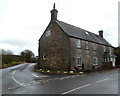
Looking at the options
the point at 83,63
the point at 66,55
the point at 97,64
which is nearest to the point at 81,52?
the point at 83,63

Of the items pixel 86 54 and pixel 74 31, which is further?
pixel 74 31

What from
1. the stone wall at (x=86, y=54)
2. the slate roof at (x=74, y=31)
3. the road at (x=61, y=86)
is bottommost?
the road at (x=61, y=86)

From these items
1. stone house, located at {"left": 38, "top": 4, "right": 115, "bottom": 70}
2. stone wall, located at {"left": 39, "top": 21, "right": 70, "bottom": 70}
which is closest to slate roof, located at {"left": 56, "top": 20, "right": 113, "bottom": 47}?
stone house, located at {"left": 38, "top": 4, "right": 115, "bottom": 70}

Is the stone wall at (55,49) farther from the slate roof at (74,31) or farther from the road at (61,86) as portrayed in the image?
the road at (61,86)

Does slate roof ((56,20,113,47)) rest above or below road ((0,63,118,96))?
above

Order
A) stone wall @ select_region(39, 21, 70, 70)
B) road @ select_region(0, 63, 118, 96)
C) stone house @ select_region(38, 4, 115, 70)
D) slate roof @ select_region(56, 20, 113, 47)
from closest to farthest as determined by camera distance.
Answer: road @ select_region(0, 63, 118, 96) < stone house @ select_region(38, 4, 115, 70) < stone wall @ select_region(39, 21, 70, 70) < slate roof @ select_region(56, 20, 113, 47)

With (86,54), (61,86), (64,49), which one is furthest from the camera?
(86,54)

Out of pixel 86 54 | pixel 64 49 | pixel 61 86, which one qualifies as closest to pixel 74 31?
pixel 86 54

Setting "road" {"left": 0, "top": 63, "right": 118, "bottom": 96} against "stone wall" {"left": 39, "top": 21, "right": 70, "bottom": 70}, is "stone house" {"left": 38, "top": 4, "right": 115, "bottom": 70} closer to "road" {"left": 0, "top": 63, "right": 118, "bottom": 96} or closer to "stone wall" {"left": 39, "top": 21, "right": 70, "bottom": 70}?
"stone wall" {"left": 39, "top": 21, "right": 70, "bottom": 70}

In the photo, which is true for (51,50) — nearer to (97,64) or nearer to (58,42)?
(58,42)

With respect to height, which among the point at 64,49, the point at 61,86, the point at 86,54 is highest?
the point at 64,49

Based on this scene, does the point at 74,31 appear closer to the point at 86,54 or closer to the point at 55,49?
the point at 86,54

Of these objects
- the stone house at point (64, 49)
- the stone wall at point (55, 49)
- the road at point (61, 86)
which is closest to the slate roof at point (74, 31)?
the stone house at point (64, 49)

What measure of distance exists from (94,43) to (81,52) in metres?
6.26
